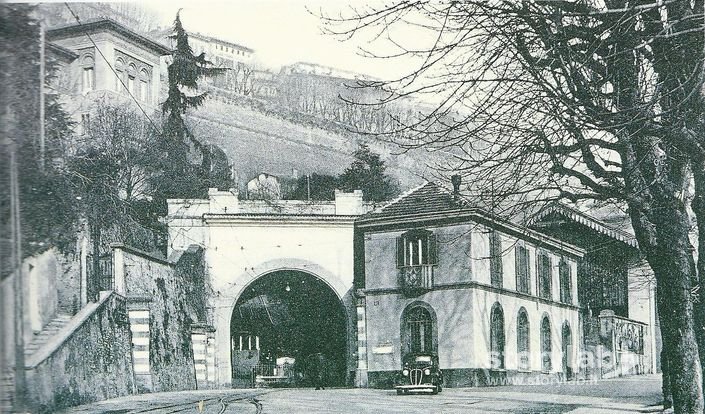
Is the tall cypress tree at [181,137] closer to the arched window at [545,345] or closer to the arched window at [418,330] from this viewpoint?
the arched window at [545,345]

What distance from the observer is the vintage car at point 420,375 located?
45.1 feet

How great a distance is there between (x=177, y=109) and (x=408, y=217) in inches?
273

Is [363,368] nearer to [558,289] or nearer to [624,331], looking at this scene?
[558,289]

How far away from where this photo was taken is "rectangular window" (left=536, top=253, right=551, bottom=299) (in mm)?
11641

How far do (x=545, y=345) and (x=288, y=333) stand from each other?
6.95 meters

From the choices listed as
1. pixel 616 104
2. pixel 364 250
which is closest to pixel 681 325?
pixel 616 104

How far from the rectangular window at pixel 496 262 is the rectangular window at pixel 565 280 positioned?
898 millimetres

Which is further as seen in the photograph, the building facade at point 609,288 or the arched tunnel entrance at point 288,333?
the arched tunnel entrance at point 288,333

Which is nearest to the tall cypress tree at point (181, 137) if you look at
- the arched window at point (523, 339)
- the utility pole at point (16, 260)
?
the utility pole at point (16, 260)

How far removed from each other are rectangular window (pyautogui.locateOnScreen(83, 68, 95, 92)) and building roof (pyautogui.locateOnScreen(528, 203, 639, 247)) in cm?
519

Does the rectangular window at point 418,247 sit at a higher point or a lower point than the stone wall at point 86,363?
higher

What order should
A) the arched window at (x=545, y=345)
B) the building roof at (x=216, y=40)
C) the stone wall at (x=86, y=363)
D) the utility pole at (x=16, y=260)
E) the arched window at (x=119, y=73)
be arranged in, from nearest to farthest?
the utility pole at (x=16, y=260)
the stone wall at (x=86, y=363)
the arched window at (x=119, y=73)
the building roof at (x=216, y=40)
the arched window at (x=545, y=345)

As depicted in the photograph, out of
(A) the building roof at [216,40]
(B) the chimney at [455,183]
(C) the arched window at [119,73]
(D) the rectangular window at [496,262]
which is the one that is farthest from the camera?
→ (D) the rectangular window at [496,262]

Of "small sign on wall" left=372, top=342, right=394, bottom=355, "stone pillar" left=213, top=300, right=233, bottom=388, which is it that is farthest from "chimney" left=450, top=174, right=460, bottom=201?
"small sign on wall" left=372, top=342, right=394, bottom=355
